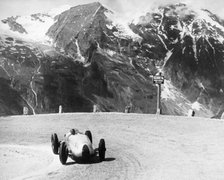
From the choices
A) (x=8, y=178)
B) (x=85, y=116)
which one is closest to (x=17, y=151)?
(x=8, y=178)

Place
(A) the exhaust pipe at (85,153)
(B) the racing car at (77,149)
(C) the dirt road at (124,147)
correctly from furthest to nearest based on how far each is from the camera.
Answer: (B) the racing car at (77,149), (A) the exhaust pipe at (85,153), (C) the dirt road at (124,147)

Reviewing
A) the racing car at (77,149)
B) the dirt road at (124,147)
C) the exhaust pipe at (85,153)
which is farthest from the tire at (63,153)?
the exhaust pipe at (85,153)

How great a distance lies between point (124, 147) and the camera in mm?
29844

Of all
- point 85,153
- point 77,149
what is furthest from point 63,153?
point 85,153

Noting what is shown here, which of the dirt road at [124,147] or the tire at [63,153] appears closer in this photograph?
the dirt road at [124,147]

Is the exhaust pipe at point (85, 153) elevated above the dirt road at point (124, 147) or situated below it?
above

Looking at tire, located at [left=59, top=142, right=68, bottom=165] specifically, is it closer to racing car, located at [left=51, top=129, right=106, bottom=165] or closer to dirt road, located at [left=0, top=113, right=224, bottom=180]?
racing car, located at [left=51, top=129, right=106, bottom=165]

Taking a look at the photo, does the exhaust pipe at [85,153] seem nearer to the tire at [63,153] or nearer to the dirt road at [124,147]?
the dirt road at [124,147]

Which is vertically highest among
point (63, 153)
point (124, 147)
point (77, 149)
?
point (77, 149)

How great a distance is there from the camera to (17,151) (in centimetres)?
2994

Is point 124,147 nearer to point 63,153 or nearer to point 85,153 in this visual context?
point 85,153

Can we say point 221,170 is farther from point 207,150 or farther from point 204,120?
point 204,120

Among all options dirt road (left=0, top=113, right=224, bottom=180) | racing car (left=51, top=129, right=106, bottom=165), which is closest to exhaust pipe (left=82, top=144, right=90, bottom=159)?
racing car (left=51, top=129, right=106, bottom=165)

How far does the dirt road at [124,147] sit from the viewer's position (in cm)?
2125
